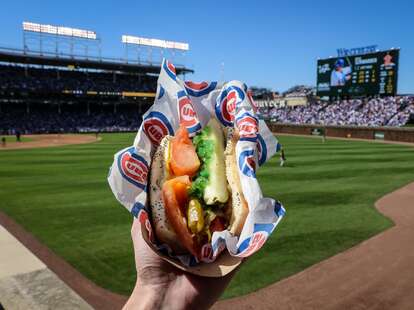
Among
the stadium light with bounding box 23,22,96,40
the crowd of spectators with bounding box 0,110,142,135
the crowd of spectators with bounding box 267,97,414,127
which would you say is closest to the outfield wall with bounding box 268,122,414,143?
the crowd of spectators with bounding box 267,97,414,127

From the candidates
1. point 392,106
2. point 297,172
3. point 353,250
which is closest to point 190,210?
point 353,250

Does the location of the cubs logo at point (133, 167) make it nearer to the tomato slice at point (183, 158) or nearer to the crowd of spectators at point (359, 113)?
the tomato slice at point (183, 158)

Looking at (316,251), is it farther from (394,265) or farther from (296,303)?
(296,303)

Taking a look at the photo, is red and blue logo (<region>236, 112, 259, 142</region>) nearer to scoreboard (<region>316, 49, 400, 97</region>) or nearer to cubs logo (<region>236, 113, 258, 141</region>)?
cubs logo (<region>236, 113, 258, 141</region>)

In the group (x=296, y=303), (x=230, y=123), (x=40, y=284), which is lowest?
(x=296, y=303)

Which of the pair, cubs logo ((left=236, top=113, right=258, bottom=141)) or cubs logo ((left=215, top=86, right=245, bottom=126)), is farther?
cubs logo ((left=215, top=86, right=245, bottom=126))

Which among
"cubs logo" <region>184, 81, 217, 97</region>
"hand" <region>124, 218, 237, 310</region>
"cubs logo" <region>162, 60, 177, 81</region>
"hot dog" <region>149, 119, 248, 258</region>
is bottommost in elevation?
"hand" <region>124, 218, 237, 310</region>

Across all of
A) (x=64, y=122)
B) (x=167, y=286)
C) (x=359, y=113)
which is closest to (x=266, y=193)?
(x=167, y=286)
